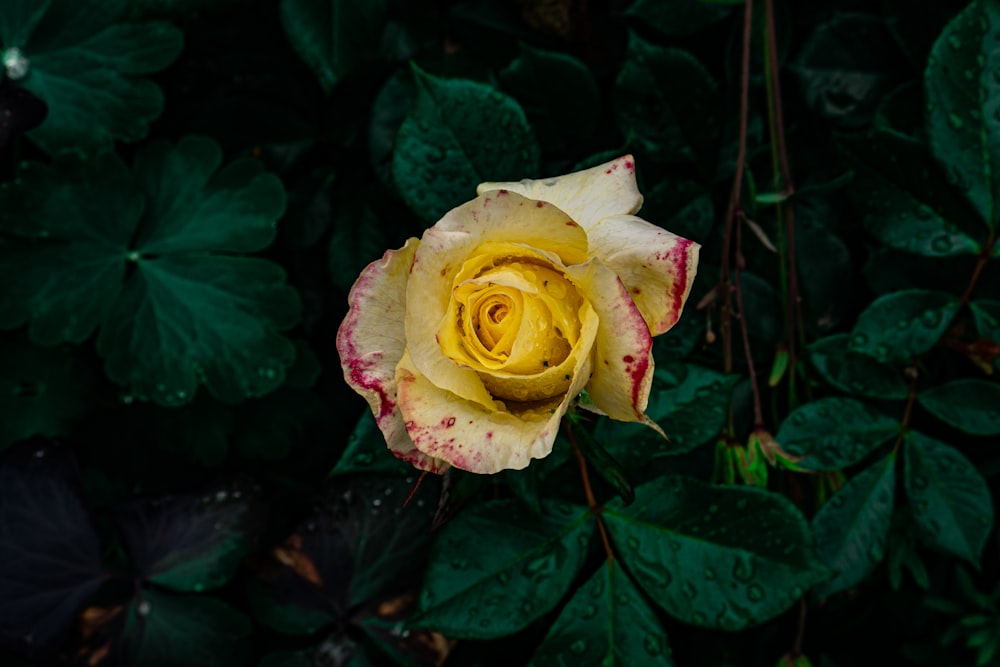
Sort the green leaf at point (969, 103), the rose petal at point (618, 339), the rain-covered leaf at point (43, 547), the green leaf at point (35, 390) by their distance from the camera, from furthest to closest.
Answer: the green leaf at point (35, 390), the rain-covered leaf at point (43, 547), the green leaf at point (969, 103), the rose petal at point (618, 339)

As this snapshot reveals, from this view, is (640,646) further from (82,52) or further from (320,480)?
(82,52)

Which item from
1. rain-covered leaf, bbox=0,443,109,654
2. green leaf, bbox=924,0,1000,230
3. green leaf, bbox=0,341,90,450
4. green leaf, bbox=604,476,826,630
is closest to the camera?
green leaf, bbox=604,476,826,630

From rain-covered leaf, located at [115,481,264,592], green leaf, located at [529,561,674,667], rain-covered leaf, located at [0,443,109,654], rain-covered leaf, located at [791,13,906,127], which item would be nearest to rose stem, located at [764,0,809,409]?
rain-covered leaf, located at [791,13,906,127]

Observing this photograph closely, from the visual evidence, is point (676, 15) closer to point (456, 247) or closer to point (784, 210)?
point (784, 210)

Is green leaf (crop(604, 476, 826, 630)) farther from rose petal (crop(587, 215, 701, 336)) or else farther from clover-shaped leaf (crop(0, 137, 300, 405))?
clover-shaped leaf (crop(0, 137, 300, 405))

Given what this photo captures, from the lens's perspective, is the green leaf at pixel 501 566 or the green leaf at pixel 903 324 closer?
the green leaf at pixel 501 566

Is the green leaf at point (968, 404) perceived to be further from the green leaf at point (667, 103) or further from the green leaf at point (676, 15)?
the green leaf at point (676, 15)

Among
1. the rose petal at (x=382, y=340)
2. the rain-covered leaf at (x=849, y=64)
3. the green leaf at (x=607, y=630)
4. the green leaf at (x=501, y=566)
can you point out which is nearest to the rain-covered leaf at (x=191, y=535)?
the green leaf at (x=501, y=566)

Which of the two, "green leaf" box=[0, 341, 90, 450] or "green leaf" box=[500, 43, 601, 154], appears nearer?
"green leaf" box=[500, 43, 601, 154]
